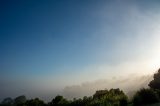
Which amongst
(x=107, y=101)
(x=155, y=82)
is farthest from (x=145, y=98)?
(x=155, y=82)

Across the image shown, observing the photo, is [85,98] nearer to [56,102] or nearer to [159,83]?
[56,102]

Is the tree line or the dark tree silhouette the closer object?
the tree line

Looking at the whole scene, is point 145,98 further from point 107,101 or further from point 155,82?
point 155,82

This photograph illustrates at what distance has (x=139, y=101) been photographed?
34562 millimetres

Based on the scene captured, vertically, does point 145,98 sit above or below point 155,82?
below

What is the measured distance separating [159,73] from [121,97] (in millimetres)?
43118

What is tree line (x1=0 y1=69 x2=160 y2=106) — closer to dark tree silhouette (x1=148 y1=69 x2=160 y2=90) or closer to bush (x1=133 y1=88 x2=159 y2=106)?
bush (x1=133 y1=88 x2=159 y2=106)

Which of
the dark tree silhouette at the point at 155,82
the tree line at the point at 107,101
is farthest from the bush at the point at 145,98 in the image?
the dark tree silhouette at the point at 155,82

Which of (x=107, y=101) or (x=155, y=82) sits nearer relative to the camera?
(x=107, y=101)

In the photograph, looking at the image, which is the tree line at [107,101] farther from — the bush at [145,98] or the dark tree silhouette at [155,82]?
the dark tree silhouette at [155,82]

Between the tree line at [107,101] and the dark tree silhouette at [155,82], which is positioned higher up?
the dark tree silhouette at [155,82]

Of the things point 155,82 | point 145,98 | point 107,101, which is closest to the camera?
point 107,101

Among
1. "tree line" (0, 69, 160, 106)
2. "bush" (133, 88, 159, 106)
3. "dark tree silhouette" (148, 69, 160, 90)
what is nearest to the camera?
"tree line" (0, 69, 160, 106)

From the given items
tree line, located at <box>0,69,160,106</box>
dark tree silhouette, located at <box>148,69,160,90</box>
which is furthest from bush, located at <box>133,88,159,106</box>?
dark tree silhouette, located at <box>148,69,160,90</box>
